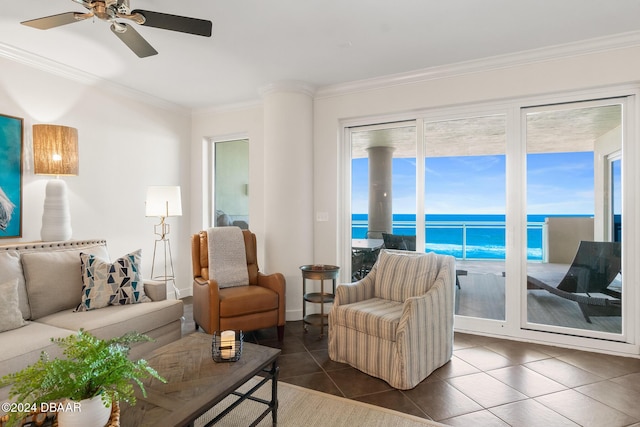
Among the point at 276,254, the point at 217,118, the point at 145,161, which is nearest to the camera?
the point at 276,254

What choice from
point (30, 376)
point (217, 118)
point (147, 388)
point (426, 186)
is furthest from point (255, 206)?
point (30, 376)

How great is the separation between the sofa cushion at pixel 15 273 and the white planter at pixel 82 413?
185cm

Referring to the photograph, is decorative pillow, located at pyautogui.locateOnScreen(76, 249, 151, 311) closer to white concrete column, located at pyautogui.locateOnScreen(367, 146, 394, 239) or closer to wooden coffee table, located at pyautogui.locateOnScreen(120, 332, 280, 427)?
wooden coffee table, located at pyautogui.locateOnScreen(120, 332, 280, 427)

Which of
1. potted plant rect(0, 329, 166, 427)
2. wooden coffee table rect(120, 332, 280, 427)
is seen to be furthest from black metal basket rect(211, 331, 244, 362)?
potted plant rect(0, 329, 166, 427)

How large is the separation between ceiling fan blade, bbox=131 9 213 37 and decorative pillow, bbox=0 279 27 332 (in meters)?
1.94

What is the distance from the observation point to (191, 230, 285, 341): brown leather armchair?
313cm

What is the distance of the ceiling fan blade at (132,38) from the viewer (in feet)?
6.93

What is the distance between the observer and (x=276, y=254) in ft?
13.6

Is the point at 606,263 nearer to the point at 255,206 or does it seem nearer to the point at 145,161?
the point at 255,206

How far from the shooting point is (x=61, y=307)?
9.00ft

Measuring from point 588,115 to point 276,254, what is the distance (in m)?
3.43

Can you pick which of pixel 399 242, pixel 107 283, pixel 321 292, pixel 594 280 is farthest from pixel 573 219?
pixel 107 283

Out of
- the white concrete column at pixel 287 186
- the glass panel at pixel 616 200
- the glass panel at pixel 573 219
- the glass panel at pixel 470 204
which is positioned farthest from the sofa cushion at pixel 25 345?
the glass panel at pixel 616 200

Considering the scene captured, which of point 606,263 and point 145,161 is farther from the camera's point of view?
point 145,161
